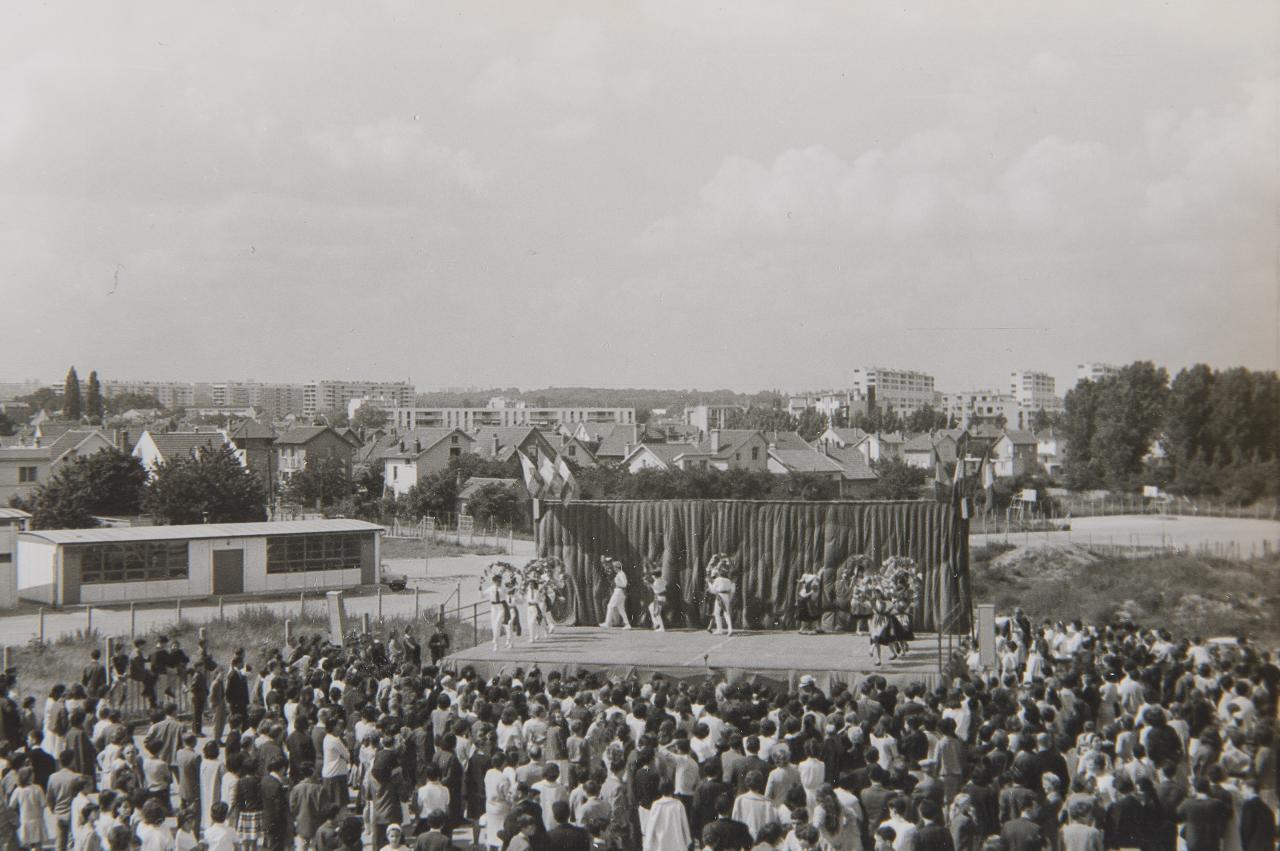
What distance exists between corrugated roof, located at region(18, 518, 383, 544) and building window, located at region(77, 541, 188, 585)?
22 centimetres

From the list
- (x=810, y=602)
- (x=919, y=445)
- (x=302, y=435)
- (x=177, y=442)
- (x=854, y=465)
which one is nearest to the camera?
(x=810, y=602)

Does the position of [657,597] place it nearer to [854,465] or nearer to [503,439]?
[854,465]

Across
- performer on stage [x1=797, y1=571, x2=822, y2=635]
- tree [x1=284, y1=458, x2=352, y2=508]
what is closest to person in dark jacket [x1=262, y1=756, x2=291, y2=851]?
performer on stage [x1=797, y1=571, x2=822, y2=635]

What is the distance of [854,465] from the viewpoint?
2628 inches

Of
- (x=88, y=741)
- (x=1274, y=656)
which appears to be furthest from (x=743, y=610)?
(x=88, y=741)

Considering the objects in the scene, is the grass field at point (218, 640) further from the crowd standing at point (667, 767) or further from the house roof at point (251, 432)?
the house roof at point (251, 432)

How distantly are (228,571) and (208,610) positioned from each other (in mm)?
2326

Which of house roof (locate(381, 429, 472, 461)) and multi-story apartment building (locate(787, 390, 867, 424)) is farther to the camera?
multi-story apartment building (locate(787, 390, 867, 424))

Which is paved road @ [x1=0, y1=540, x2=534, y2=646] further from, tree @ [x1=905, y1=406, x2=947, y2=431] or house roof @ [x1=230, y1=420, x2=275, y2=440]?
tree @ [x1=905, y1=406, x2=947, y2=431]

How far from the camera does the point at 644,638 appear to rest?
1938 cm

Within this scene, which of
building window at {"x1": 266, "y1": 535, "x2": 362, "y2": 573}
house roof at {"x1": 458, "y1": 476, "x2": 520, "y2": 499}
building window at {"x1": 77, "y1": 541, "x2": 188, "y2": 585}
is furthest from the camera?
house roof at {"x1": 458, "y1": 476, "x2": 520, "y2": 499}

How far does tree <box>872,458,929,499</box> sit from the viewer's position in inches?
2345

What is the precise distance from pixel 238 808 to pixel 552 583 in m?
11.2

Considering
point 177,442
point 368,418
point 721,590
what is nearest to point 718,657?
point 721,590
